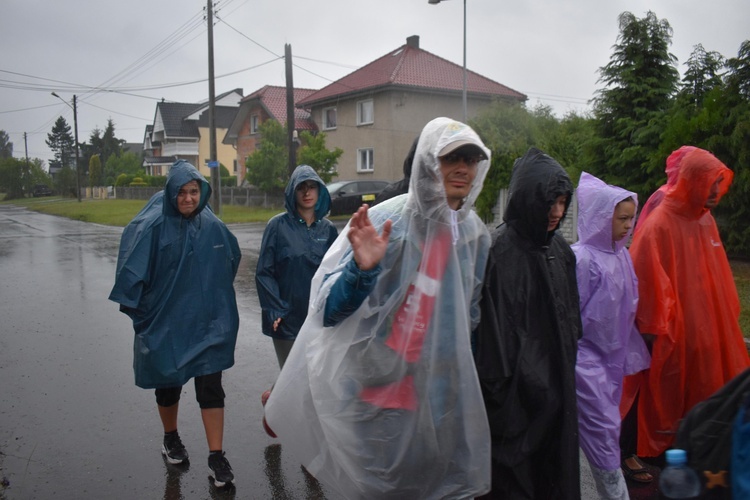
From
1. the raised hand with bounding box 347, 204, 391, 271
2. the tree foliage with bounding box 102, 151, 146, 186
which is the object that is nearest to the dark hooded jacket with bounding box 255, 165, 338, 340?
the raised hand with bounding box 347, 204, 391, 271

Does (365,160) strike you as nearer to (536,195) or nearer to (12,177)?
(536,195)

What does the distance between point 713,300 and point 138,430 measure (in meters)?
3.92

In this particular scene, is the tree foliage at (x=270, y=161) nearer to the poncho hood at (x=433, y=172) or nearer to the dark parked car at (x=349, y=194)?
the dark parked car at (x=349, y=194)

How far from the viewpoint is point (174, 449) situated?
165 inches

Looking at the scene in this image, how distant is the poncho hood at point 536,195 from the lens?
2793 mm

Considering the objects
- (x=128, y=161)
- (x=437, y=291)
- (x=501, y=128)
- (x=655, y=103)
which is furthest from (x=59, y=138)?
(x=437, y=291)

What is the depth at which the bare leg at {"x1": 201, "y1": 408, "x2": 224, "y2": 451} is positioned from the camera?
3.90 metres

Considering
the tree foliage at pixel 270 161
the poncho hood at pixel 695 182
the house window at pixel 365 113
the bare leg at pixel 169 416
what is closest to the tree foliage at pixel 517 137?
the tree foliage at pixel 270 161

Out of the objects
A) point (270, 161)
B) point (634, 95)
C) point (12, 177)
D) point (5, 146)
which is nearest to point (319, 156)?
point (270, 161)

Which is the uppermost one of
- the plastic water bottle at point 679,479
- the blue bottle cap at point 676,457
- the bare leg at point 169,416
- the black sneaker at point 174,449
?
the blue bottle cap at point 676,457

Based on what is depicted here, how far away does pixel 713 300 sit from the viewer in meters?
4.04

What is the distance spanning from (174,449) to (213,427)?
0.48 metres

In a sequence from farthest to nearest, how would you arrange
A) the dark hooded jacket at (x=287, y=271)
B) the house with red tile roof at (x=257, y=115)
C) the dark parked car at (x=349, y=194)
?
the house with red tile roof at (x=257, y=115) → the dark parked car at (x=349, y=194) → the dark hooded jacket at (x=287, y=271)

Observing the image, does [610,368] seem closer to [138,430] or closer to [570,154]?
[138,430]
